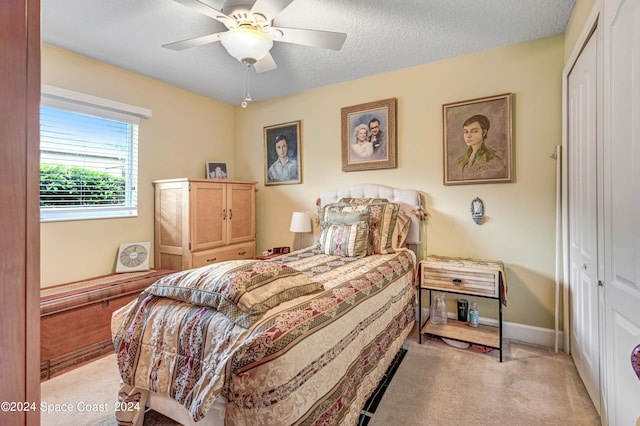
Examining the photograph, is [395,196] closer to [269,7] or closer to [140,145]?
[269,7]

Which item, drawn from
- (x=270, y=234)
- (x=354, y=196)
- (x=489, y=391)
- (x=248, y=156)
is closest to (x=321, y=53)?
(x=354, y=196)

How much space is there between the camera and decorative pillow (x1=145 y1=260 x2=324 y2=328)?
Answer: 1.29 m

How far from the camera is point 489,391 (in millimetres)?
1975

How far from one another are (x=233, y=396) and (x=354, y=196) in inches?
100

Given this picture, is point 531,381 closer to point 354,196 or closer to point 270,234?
point 354,196

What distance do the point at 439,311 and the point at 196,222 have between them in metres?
2.69

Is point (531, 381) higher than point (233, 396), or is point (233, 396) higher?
point (233, 396)

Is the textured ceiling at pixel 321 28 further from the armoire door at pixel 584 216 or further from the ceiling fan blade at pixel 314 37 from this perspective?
the armoire door at pixel 584 216

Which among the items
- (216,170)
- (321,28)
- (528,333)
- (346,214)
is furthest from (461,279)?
(216,170)

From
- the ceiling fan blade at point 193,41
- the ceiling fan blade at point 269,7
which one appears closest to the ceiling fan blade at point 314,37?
the ceiling fan blade at point 269,7

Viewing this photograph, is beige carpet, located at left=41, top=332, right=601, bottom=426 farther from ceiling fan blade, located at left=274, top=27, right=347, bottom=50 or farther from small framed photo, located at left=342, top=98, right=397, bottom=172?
ceiling fan blade, located at left=274, top=27, right=347, bottom=50

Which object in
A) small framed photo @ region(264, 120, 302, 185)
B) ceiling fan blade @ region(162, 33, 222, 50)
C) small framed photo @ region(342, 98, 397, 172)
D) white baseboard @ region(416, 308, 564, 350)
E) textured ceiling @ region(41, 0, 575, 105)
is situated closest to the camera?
ceiling fan blade @ region(162, 33, 222, 50)

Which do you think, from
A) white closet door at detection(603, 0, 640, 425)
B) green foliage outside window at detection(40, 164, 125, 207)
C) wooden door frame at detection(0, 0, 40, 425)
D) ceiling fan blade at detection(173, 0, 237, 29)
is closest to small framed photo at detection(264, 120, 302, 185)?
green foliage outside window at detection(40, 164, 125, 207)

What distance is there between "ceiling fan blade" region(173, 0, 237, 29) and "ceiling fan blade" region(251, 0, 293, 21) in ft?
0.60
